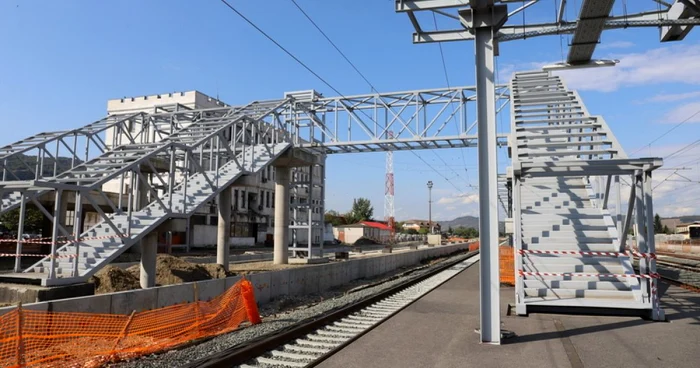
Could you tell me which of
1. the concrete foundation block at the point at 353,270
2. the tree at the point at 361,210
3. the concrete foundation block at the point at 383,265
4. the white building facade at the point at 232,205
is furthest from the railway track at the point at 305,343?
the tree at the point at 361,210

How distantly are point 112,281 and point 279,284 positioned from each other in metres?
5.39

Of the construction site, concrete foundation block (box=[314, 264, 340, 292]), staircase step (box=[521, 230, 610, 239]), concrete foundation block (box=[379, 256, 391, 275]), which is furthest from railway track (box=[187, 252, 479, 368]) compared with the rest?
concrete foundation block (box=[379, 256, 391, 275])

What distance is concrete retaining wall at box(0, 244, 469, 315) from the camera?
975cm

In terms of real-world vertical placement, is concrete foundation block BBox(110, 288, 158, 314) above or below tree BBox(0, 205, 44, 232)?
below

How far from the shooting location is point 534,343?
28.3 feet

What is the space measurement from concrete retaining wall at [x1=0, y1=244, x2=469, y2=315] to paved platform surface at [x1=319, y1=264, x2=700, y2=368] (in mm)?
5338

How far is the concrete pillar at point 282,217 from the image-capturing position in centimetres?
2865

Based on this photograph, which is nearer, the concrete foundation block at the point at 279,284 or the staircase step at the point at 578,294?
the staircase step at the point at 578,294

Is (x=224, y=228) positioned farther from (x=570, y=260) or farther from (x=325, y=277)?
(x=570, y=260)

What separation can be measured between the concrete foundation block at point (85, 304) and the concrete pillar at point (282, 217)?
60.0ft

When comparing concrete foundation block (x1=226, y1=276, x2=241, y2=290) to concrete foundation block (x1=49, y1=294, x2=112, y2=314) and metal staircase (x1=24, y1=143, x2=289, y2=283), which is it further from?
concrete foundation block (x1=49, y1=294, x2=112, y2=314)

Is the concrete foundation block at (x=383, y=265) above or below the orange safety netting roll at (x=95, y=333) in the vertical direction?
below

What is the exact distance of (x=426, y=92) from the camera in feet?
96.1

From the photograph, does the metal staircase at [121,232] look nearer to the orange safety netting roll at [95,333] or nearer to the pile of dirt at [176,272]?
the pile of dirt at [176,272]
